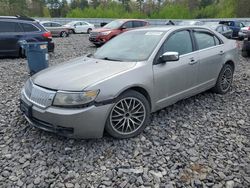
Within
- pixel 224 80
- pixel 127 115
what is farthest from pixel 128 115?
pixel 224 80

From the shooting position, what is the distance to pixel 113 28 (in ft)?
48.2

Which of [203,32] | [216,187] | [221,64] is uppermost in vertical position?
[203,32]

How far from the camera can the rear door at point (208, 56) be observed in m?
4.88

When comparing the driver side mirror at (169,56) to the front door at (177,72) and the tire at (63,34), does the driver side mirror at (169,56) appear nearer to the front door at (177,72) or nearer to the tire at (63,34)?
the front door at (177,72)

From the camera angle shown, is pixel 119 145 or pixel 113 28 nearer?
pixel 119 145

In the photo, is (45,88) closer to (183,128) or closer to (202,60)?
(183,128)

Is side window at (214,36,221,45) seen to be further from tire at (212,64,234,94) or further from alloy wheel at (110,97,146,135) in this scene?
alloy wheel at (110,97,146,135)

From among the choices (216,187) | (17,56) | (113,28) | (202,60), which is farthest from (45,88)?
(113,28)

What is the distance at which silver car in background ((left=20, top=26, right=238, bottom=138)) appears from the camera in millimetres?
3328

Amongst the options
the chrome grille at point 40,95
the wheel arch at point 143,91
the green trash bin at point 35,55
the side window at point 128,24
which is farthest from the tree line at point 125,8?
the chrome grille at point 40,95

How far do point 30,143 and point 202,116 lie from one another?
8.91 feet

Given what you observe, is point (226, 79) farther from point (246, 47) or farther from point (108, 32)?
point (108, 32)

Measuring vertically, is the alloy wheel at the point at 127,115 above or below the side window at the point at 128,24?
below

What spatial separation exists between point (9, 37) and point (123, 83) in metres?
7.84
